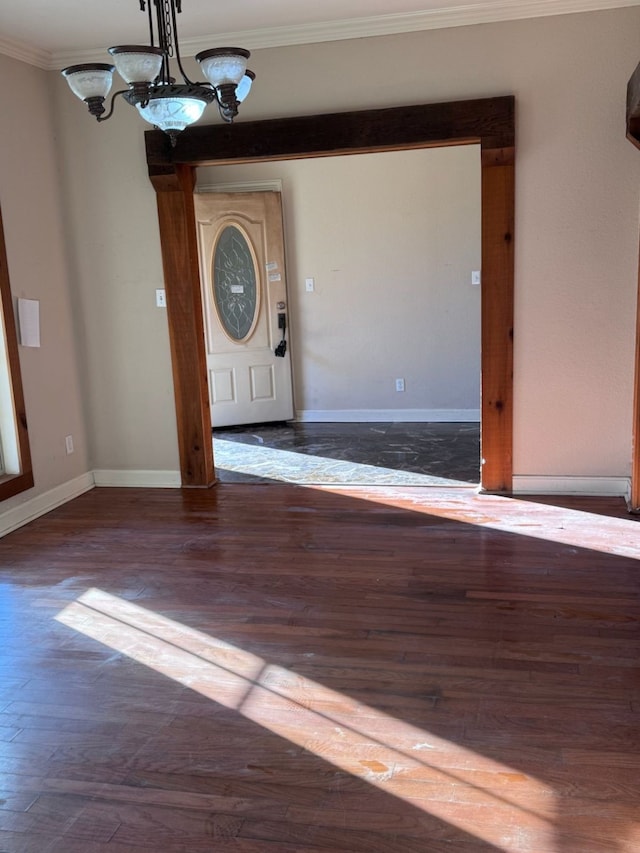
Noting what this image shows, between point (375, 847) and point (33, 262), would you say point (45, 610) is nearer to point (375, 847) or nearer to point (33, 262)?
point (375, 847)

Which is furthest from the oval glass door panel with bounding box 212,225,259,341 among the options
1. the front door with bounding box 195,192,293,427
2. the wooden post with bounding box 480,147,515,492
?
the wooden post with bounding box 480,147,515,492

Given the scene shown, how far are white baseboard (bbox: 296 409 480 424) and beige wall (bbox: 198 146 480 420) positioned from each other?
0.04ft

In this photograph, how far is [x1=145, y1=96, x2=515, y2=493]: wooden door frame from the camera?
162 inches

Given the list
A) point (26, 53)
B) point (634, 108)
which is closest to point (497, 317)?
point (634, 108)

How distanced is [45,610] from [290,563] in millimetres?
1119

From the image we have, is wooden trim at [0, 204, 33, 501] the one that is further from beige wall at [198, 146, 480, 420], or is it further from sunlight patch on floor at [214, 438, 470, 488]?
beige wall at [198, 146, 480, 420]

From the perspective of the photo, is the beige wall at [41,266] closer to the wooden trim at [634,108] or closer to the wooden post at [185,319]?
the wooden post at [185,319]

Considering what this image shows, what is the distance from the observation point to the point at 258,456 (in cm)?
578

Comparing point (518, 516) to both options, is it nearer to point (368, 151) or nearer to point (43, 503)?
point (368, 151)

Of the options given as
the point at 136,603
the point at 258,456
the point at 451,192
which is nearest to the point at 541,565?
the point at 136,603

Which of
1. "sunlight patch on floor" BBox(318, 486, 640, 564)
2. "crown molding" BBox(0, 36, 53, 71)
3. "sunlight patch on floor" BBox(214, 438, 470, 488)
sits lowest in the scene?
"sunlight patch on floor" BBox(318, 486, 640, 564)

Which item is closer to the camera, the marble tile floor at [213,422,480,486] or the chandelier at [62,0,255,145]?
the chandelier at [62,0,255,145]

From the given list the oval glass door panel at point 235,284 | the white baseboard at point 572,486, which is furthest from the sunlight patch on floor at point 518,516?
the oval glass door panel at point 235,284

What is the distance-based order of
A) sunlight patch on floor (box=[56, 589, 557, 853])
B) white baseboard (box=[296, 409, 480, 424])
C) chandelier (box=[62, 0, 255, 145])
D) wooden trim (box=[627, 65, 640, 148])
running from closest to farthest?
sunlight patch on floor (box=[56, 589, 557, 853])
chandelier (box=[62, 0, 255, 145])
wooden trim (box=[627, 65, 640, 148])
white baseboard (box=[296, 409, 480, 424])
